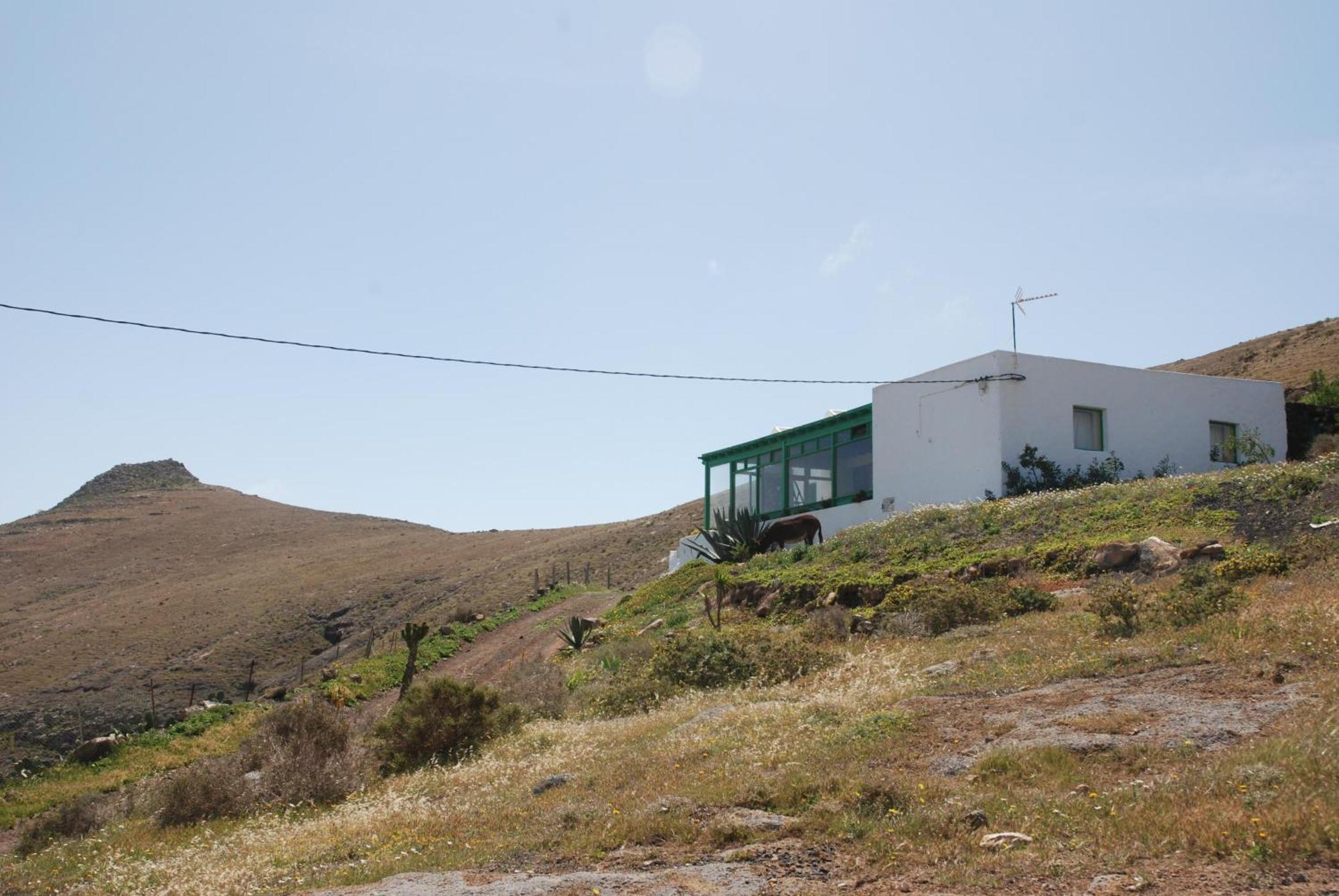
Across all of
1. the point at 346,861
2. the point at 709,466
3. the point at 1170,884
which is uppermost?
the point at 709,466

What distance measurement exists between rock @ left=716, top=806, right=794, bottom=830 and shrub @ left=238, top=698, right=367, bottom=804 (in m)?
6.70

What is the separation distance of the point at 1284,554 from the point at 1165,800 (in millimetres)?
8706

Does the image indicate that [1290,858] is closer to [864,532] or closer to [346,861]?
[346,861]

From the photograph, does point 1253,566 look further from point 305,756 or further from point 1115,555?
point 305,756

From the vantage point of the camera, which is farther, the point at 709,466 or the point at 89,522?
the point at 89,522

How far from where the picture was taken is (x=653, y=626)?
23.5 metres

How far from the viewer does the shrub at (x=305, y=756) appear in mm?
12906

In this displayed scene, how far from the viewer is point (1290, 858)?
5609mm

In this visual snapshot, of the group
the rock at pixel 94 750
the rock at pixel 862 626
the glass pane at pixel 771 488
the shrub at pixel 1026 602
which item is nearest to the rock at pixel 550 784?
the rock at pixel 862 626

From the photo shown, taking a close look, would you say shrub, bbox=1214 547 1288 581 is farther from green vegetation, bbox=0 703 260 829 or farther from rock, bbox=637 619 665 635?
green vegetation, bbox=0 703 260 829

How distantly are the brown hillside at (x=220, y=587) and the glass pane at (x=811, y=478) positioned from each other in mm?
13628

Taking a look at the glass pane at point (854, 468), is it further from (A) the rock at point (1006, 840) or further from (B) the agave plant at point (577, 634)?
(A) the rock at point (1006, 840)

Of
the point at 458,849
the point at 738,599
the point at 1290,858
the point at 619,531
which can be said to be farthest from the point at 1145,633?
the point at 619,531

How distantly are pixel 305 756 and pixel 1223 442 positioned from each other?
75.8 feet
